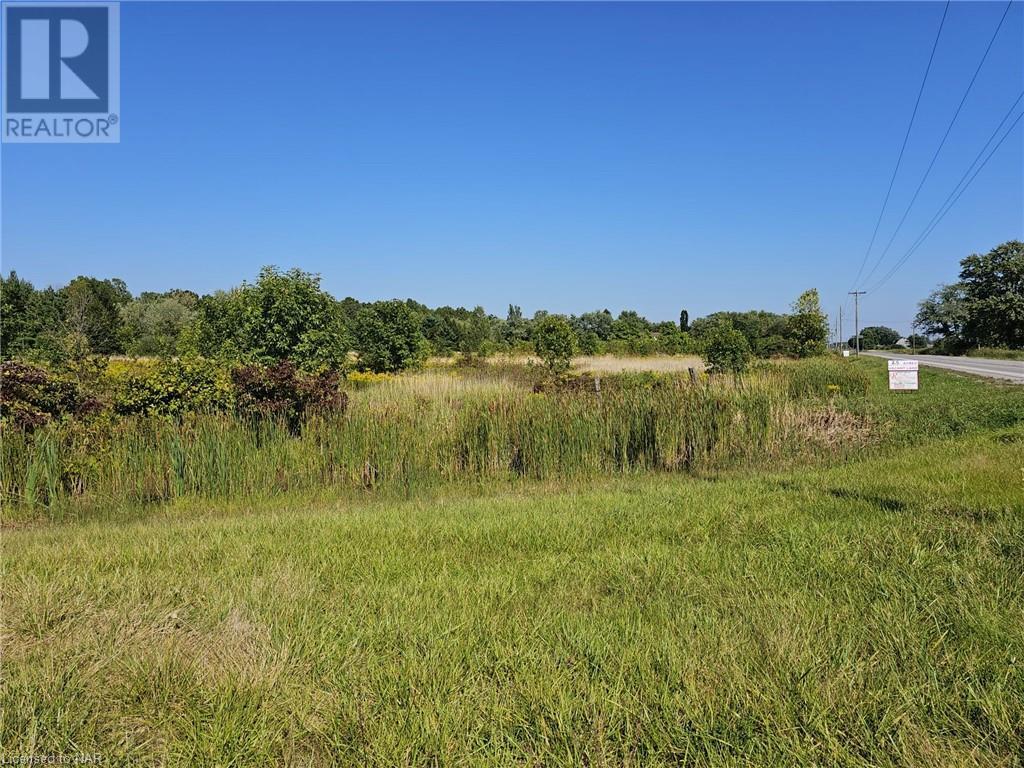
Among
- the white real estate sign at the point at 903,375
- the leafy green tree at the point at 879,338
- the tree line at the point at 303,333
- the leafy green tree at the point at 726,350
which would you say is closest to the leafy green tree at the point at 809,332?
the tree line at the point at 303,333

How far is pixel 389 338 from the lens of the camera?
22.8 meters

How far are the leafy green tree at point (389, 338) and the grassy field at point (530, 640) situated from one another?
1845cm

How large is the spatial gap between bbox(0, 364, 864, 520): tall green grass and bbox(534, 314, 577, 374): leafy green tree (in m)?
12.0

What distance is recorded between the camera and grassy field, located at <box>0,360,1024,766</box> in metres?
1.92

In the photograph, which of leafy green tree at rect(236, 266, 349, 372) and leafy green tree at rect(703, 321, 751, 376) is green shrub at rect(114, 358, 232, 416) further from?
leafy green tree at rect(703, 321, 751, 376)

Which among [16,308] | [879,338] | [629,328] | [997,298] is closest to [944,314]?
[997,298]

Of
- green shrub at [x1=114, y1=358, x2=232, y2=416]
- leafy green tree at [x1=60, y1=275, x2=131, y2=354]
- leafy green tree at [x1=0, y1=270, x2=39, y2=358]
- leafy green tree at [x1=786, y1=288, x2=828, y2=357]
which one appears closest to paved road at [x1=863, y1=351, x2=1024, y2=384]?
leafy green tree at [x1=786, y1=288, x2=828, y2=357]

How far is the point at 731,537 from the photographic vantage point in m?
4.11

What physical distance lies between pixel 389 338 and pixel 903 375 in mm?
17079

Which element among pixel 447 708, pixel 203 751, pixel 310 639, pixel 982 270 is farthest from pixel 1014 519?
pixel 982 270

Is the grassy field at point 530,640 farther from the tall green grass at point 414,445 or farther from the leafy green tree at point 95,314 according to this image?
the leafy green tree at point 95,314

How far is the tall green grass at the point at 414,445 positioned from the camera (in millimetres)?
6152

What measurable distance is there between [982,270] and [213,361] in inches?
2618

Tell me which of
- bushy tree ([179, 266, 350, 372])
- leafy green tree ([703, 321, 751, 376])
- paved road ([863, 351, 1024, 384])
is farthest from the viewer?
leafy green tree ([703, 321, 751, 376])
